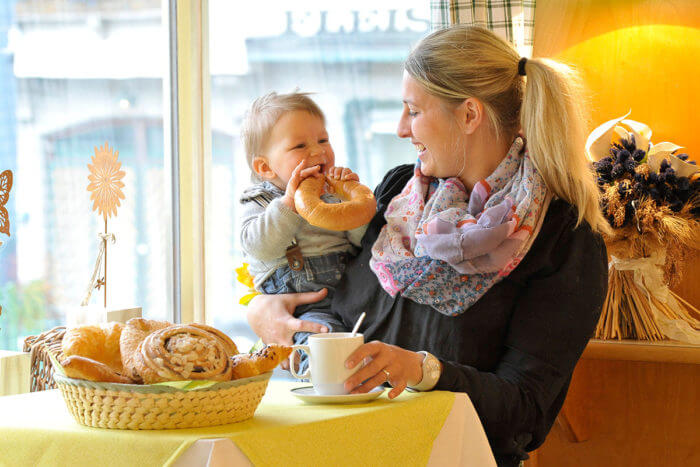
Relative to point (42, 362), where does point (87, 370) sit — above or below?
above

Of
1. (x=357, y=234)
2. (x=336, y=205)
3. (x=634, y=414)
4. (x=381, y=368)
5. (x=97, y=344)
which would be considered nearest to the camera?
(x=97, y=344)

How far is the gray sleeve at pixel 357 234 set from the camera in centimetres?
177

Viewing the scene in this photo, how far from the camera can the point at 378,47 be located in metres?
2.83

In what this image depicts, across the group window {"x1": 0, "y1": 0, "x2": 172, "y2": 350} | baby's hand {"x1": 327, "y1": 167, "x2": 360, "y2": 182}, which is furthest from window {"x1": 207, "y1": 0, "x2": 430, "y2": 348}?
baby's hand {"x1": 327, "y1": 167, "x2": 360, "y2": 182}

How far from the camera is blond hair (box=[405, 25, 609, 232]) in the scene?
5.08 feet

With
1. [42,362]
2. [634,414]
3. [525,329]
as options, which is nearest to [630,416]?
[634,414]

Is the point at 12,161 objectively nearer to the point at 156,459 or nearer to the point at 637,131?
the point at 156,459

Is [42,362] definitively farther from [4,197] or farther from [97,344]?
[97,344]

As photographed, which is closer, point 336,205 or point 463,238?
point 463,238

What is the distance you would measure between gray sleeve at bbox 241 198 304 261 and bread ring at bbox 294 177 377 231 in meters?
0.08

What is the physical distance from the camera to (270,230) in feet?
5.53

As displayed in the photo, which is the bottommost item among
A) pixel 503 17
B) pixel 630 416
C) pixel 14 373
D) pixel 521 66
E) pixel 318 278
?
pixel 630 416

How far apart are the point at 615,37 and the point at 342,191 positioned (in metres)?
1.29

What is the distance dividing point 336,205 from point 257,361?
0.66 meters
